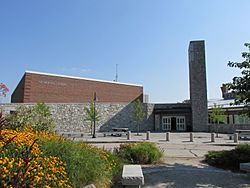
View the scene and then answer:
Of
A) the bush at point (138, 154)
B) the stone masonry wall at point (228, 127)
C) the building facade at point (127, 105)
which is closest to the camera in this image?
the bush at point (138, 154)

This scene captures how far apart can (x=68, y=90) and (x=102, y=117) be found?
45.3 feet

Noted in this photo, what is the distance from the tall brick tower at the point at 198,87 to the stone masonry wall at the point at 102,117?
7.13 metres

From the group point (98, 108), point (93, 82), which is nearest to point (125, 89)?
point (93, 82)

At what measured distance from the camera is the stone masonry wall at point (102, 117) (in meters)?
36.0

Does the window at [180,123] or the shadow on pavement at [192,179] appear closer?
the shadow on pavement at [192,179]

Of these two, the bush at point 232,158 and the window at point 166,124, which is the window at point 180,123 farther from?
the bush at point 232,158

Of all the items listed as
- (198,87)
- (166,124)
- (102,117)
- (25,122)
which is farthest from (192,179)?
(166,124)

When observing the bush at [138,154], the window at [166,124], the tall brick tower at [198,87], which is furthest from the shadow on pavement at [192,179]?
the window at [166,124]

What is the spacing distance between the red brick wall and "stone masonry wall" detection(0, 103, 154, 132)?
9638 millimetres

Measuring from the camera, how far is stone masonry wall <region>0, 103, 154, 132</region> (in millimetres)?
36031

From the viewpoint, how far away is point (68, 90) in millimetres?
49281

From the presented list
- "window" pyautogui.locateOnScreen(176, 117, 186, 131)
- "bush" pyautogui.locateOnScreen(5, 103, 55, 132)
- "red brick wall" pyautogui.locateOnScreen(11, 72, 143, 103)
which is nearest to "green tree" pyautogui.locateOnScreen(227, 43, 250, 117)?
"bush" pyautogui.locateOnScreen(5, 103, 55, 132)

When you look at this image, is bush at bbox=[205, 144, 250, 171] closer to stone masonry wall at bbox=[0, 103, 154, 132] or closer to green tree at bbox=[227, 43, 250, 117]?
green tree at bbox=[227, 43, 250, 117]

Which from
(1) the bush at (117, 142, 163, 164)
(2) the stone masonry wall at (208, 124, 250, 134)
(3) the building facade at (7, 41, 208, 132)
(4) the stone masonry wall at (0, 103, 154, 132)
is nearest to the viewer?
(1) the bush at (117, 142, 163, 164)
